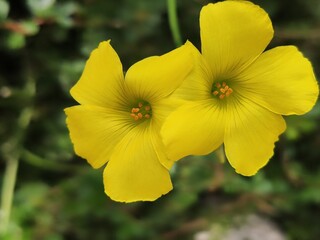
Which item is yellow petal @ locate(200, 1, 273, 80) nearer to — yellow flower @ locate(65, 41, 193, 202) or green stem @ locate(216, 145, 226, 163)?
yellow flower @ locate(65, 41, 193, 202)

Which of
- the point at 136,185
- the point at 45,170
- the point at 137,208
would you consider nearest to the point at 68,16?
the point at 45,170

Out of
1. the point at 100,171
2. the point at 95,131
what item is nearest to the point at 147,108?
the point at 95,131

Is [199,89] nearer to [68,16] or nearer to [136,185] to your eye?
[136,185]

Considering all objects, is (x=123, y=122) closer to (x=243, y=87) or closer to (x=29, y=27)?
(x=243, y=87)

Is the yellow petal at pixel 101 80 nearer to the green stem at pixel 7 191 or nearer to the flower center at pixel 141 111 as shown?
the flower center at pixel 141 111

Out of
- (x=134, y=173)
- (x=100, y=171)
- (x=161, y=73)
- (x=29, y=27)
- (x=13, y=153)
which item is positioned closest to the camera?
(x=161, y=73)

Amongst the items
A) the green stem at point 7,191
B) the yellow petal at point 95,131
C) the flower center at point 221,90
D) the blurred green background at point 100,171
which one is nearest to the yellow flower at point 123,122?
the yellow petal at point 95,131
